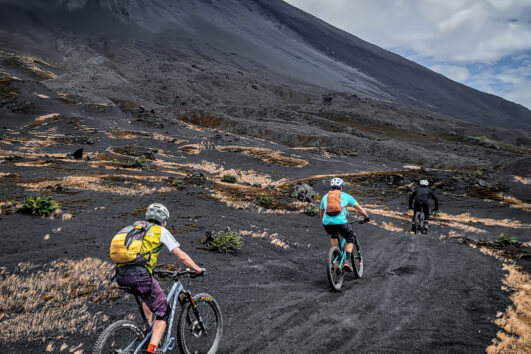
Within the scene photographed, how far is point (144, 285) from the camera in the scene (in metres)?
4.40

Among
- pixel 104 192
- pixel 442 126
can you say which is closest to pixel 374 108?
pixel 442 126

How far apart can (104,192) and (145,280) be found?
16.5 meters

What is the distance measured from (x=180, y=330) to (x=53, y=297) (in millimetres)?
4050

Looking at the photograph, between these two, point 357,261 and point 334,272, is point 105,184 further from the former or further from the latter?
point 334,272

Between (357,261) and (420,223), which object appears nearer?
(357,261)

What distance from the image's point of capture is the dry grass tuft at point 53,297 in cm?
594

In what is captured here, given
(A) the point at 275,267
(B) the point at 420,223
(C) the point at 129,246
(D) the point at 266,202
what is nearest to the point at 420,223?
(B) the point at 420,223

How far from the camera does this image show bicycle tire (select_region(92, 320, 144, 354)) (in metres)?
3.98

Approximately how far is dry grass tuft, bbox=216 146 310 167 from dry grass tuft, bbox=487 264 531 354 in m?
34.3

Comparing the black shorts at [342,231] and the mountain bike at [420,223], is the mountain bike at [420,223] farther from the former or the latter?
the black shorts at [342,231]

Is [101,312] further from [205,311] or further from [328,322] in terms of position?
[328,322]

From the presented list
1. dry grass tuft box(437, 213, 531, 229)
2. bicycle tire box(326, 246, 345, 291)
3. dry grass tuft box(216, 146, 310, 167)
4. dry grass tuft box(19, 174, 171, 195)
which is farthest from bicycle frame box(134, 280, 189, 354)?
dry grass tuft box(216, 146, 310, 167)

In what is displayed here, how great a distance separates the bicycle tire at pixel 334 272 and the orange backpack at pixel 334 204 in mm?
844

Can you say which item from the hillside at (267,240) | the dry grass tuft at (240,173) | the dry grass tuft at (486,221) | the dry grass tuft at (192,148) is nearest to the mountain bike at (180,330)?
the hillside at (267,240)
